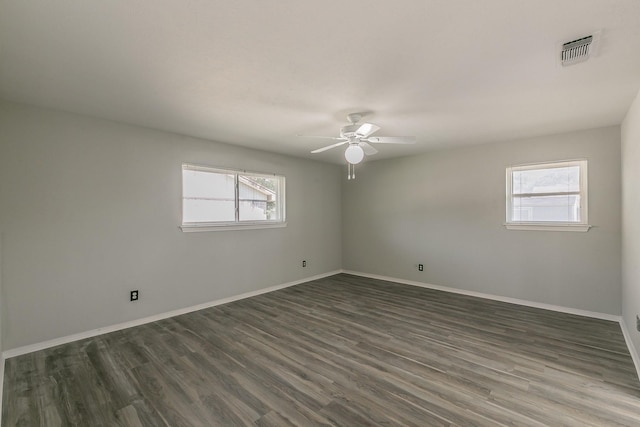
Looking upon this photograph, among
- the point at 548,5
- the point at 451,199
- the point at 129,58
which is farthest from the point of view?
the point at 451,199

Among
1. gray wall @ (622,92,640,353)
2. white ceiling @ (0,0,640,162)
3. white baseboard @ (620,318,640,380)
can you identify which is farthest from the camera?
gray wall @ (622,92,640,353)

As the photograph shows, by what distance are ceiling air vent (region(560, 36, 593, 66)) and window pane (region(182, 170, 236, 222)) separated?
158 inches

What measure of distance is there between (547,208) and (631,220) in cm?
124

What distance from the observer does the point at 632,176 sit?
271 cm

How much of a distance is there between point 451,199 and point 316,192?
2535mm

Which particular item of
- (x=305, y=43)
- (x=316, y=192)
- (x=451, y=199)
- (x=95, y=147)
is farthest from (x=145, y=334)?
(x=451, y=199)

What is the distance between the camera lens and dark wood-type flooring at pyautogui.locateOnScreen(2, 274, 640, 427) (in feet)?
6.22

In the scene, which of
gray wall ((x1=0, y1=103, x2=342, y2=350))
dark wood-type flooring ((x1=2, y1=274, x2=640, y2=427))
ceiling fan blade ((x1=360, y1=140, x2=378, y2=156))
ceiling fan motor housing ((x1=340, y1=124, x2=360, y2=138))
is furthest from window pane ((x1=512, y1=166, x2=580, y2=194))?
gray wall ((x1=0, y1=103, x2=342, y2=350))

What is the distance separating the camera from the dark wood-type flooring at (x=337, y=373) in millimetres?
1896

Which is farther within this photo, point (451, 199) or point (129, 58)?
point (451, 199)

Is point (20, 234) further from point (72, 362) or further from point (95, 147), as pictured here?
point (72, 362)

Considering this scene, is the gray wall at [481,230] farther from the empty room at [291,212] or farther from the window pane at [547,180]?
the window pane at [547,180]

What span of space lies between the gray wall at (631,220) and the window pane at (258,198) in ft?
14.6

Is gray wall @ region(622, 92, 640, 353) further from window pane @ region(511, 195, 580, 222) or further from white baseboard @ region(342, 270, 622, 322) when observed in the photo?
window pane @ region(511, 195, 580, 222)
